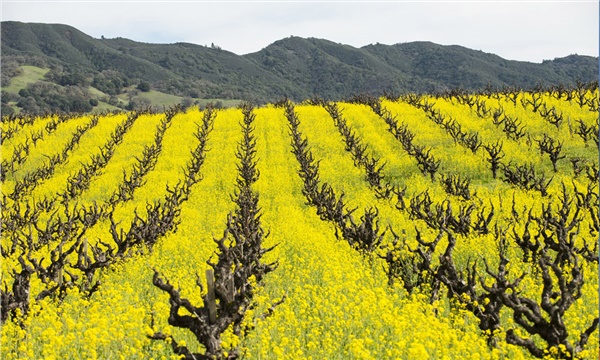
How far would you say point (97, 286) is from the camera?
13961mm

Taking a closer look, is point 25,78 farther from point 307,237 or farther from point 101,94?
point 307,237

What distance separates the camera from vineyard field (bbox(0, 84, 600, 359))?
9891 millimetres

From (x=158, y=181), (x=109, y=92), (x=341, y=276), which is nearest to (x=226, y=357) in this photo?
(x=341, y=276)

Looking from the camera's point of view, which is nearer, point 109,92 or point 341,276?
point 341,276

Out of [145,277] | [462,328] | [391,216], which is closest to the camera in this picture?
[462,328]

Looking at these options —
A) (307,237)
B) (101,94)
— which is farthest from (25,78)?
(307,237)

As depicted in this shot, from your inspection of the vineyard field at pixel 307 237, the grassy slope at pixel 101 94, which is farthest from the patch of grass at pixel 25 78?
the vineyard field at pixel 307 237

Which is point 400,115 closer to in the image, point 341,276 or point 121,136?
point 121,136

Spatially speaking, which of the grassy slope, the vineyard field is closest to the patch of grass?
the grassy slope

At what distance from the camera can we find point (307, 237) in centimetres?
1966

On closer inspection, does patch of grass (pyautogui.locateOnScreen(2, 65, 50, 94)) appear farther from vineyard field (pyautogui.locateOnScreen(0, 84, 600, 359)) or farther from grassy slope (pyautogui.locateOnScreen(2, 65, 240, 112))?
vineyard field (pyautogui.locateOnScreen(0, 84, 600, 359))

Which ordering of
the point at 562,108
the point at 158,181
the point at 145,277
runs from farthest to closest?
1. the point at 562,108
2. the point at 158,181
3. the point at 145,277

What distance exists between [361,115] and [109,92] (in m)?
140

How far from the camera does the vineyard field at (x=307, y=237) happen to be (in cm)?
989
